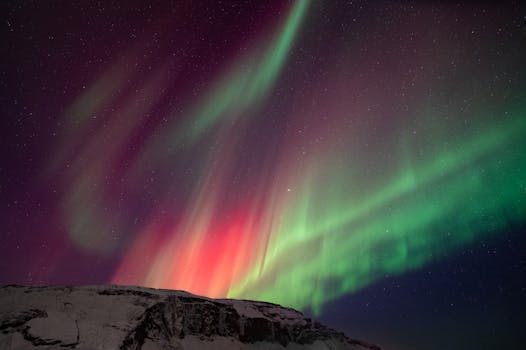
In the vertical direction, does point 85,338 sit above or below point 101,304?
below

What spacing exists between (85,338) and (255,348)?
115 ft

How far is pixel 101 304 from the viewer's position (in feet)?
180

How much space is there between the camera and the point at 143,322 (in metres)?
54.2

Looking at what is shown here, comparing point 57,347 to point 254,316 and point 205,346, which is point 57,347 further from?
point 254,316

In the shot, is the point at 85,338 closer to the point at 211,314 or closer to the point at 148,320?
the point at 148,320

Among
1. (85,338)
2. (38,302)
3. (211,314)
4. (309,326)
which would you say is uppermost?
(309,326)

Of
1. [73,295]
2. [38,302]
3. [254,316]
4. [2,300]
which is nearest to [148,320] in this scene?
[73,295]

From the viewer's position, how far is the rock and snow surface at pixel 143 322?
43031mm

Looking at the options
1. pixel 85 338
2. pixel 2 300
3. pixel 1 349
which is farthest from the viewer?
pixel 2 300

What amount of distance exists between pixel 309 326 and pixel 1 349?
63.1 metres

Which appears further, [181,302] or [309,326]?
[309,326]

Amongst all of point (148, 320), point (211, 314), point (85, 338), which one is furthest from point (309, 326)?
point (85, 338)

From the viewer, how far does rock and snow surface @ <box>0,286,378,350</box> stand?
43031 millimetres

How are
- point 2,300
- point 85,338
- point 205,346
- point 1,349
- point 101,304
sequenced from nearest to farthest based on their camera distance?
point 1,349 < point 85,338 < point 2,300 < point 101,304 < point 205,346
